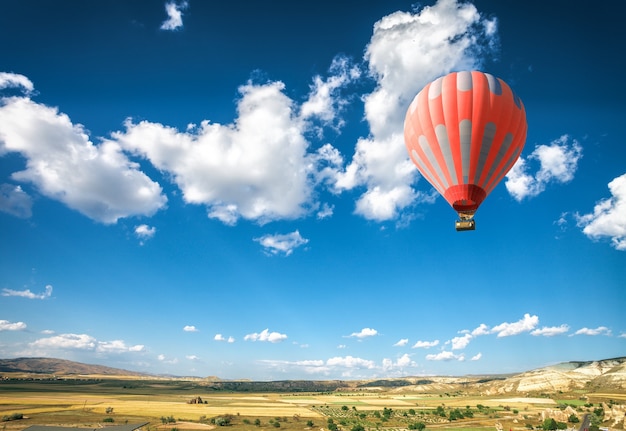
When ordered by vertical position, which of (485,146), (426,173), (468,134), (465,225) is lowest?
(465,225)

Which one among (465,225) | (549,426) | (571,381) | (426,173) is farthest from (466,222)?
(571,381)

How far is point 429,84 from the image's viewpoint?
32.9 metres

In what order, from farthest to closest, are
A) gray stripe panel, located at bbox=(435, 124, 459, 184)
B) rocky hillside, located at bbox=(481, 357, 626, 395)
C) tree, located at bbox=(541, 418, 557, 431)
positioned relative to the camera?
rocky hillside, located at bbox=(481, 357, 626, 395) → tree, located at bbox=(541, 418, 557, 431) → gray stripe panel, located at bbox=(435, 124, 459, 184)

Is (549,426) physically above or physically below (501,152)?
below

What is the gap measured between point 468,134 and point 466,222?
714 centimetres

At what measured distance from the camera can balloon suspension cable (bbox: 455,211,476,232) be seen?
3111 cm

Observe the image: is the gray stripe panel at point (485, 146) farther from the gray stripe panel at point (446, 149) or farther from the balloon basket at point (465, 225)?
the balloon basket at point (465, 225)

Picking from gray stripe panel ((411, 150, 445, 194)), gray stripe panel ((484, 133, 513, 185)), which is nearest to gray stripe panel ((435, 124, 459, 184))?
gray stripe panel ((411, 150, 445, 194))

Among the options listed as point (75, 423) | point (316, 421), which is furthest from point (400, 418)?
point (75, 423)

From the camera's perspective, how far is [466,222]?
1232 inches

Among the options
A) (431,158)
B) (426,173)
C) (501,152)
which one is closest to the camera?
(501,152)

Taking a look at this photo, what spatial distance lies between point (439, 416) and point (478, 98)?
67.2 m

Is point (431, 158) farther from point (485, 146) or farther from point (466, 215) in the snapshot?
point (466, 215)

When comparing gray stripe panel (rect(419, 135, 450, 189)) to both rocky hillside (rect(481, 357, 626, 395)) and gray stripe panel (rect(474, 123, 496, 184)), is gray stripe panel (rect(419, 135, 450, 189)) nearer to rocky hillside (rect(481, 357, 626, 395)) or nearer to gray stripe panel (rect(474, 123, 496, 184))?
gray stripe panel (rect(474, 123, 496, 184))
